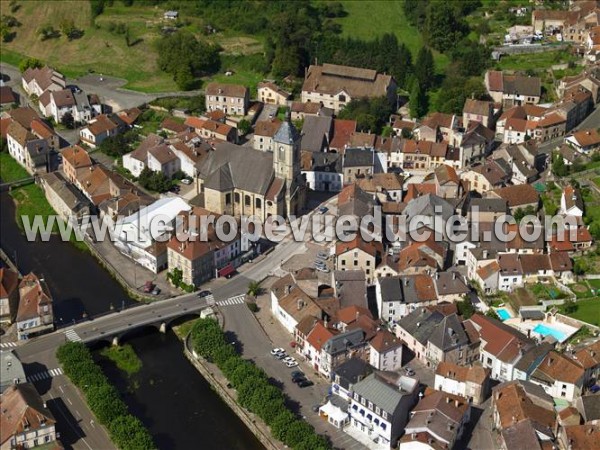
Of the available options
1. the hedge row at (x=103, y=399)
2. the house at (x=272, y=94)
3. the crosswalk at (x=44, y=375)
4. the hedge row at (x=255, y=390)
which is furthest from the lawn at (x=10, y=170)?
the hedge row at (x=255, y=390)

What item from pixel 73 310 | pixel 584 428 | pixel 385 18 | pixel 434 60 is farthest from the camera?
pixel 385 18

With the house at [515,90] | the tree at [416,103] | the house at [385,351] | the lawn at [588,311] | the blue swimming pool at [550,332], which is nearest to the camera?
the house at [385,351]

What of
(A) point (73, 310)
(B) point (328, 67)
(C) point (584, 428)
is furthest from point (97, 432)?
(B) point (328, 67)

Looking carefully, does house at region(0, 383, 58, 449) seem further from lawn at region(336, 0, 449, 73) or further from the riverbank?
lawn at region(336, 0, 449, 73)

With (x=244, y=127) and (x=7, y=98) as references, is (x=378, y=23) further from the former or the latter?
(x=7, y=98)

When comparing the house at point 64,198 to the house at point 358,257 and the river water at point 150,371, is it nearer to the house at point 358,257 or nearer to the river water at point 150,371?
the river water at point 150,371

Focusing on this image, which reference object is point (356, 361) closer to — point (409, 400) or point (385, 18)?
point (409, 400)

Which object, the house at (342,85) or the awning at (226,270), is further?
the house at (342,85)

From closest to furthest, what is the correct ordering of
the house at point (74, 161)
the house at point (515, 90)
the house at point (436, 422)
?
the house at point (436, 422)
the house at point (74, 161)
the house at point (515, 90)
